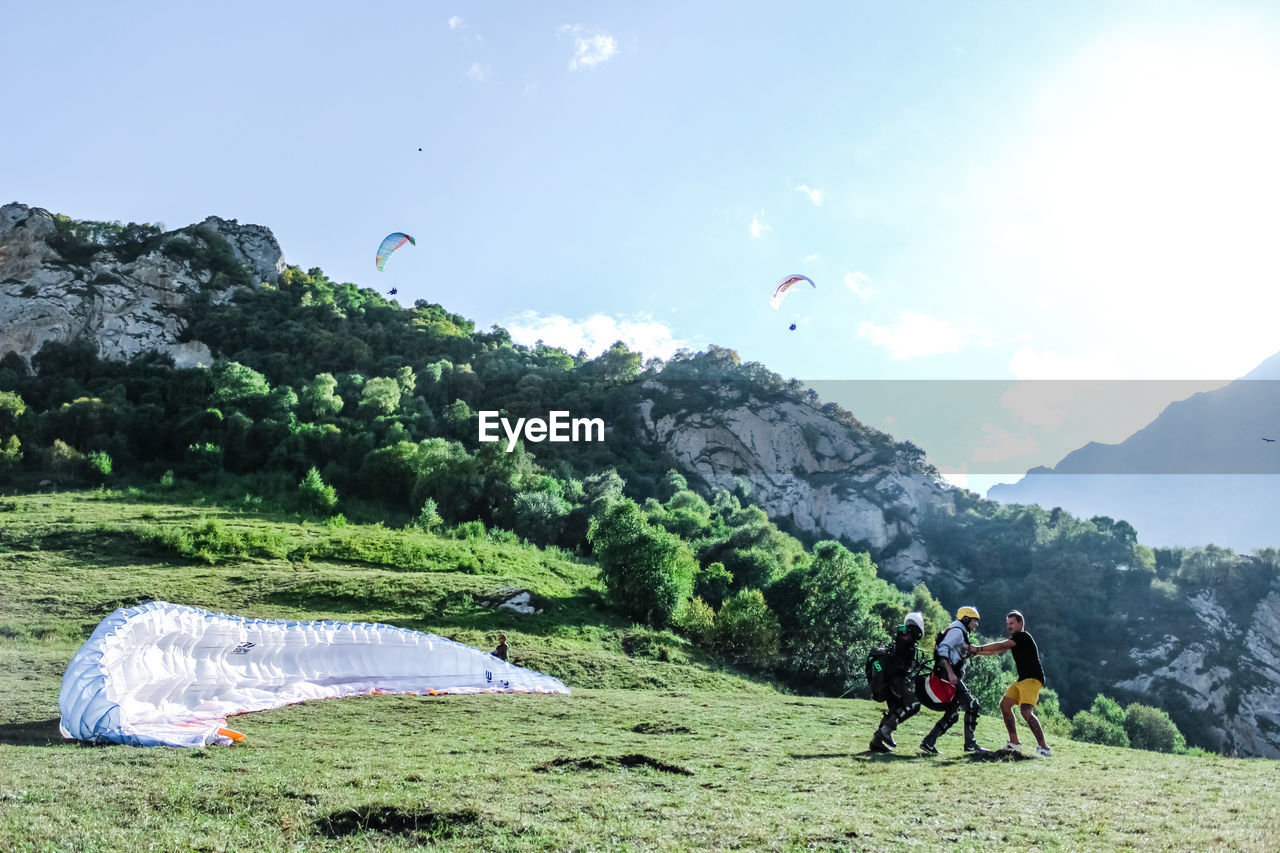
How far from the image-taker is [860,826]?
7.51 meters

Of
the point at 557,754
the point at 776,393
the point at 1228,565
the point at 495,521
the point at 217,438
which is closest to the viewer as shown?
the point at 557,754

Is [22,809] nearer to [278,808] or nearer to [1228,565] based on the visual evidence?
[278,808]

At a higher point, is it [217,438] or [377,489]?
[217,438]

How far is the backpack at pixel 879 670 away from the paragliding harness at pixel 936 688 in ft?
1.72

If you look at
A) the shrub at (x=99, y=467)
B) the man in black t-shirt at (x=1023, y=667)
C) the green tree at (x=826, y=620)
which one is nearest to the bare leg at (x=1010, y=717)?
the man in black t-shirt at (x=1023, y=667)

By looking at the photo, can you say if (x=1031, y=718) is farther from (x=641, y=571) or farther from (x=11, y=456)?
(x=11, y=456)

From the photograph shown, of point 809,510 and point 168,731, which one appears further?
point 809,510

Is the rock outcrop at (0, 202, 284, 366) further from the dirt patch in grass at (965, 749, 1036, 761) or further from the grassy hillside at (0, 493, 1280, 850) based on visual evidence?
the dirt patch in grass at (965, 749, 1036, 761)

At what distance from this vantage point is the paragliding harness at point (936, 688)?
12242mm

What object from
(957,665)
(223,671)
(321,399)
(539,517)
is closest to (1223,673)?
(539,517)

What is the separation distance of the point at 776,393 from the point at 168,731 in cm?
11725

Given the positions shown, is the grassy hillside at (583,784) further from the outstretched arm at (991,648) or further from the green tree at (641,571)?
the green tree at (641,571)

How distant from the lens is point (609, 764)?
37.1 ft

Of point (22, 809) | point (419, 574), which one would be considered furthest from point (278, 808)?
point (419, 574)
